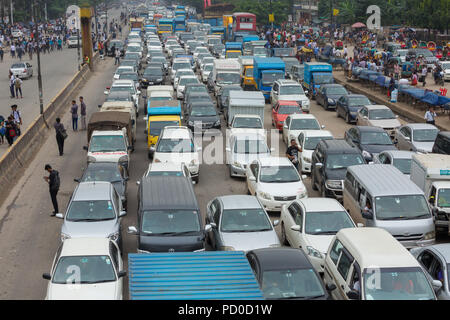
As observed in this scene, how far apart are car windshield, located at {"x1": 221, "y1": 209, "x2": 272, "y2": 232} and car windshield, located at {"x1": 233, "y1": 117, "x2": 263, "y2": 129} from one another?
1097 centimetres

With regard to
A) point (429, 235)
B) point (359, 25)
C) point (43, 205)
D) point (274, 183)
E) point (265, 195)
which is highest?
point (359, 25)

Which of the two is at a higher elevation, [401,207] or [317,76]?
[317,76]

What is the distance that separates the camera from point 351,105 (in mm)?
33188

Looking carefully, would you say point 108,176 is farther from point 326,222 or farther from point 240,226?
point 326,222

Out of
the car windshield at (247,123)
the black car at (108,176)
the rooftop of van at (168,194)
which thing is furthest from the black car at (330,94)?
the rooftop of van at (168,194)

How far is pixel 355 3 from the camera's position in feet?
277

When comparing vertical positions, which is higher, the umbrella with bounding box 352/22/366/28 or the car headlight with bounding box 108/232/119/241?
the umbrella with bounding box 352/22/366/28

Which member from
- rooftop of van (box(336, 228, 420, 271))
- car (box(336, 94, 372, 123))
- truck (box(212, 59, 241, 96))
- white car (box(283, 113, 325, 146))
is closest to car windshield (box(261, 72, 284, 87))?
truck (box(212, 59, 241, 96))

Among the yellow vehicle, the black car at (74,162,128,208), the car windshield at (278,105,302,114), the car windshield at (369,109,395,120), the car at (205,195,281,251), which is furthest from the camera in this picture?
the car windshield at (278,105,302,114)

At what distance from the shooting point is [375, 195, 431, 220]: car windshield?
15.6 metres

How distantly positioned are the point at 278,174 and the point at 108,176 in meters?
4.82

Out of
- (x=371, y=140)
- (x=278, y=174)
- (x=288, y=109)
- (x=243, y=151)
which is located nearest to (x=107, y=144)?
(x=243, y=151)

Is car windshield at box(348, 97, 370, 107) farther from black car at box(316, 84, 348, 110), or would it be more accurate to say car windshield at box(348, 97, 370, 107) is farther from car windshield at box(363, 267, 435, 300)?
car windshield at box(363, 267, 435, 300)
